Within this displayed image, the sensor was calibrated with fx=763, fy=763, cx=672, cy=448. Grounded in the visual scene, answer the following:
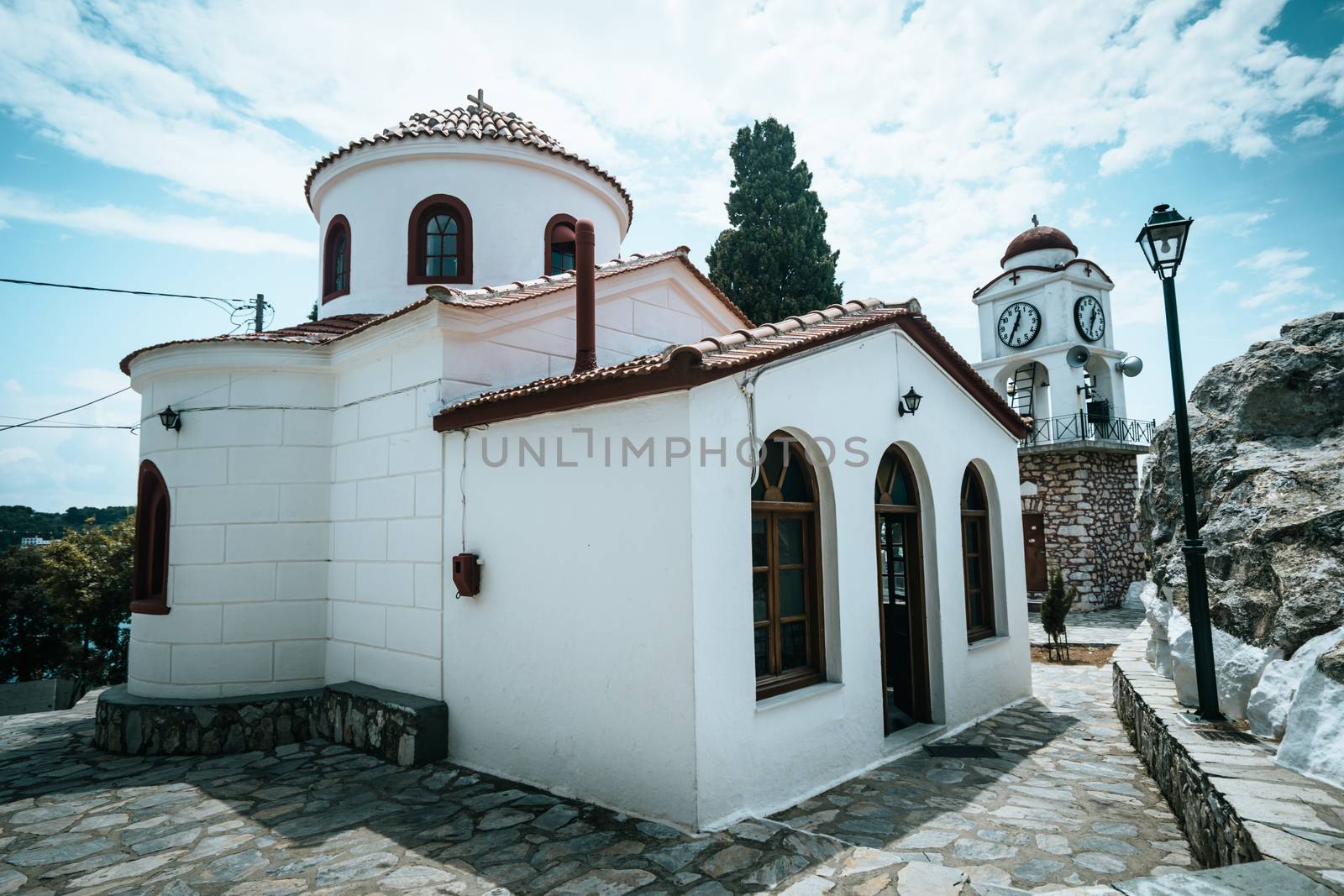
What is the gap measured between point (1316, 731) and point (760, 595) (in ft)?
10.4

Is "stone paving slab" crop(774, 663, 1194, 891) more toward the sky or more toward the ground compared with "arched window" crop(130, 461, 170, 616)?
more toward the ground

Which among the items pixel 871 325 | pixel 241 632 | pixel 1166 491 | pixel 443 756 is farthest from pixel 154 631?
pixel 1166 491

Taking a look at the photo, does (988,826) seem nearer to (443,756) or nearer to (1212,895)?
(1212,895)

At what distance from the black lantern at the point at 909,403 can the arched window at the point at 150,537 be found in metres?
7.33

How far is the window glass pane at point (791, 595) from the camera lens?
5.68 m

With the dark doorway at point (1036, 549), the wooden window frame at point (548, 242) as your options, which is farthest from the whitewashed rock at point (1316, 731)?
the dark doorway at point (1036, 549)

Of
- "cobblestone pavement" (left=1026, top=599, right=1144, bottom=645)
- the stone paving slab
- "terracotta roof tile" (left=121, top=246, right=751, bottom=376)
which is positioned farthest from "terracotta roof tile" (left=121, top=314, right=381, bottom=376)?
"cobblestone pavement" (left=1026, top=599, right=1144, bottom=645)

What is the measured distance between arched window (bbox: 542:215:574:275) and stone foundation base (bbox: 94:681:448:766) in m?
5.60

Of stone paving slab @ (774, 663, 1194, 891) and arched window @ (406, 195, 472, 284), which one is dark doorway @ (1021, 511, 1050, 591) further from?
arched window @ (406, 195, 472, 284)

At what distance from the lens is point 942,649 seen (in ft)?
23.2

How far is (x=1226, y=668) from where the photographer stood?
527 cm

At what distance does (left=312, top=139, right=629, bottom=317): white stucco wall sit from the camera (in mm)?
9539

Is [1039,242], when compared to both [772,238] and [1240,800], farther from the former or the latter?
[1240,800]

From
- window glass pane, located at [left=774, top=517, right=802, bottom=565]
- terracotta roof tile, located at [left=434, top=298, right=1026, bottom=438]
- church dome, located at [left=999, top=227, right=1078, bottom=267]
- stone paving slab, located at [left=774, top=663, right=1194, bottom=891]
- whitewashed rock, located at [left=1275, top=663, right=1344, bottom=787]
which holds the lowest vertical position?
stone paving slab, located at [left=774, top=663, right=1194, bottom=891]
